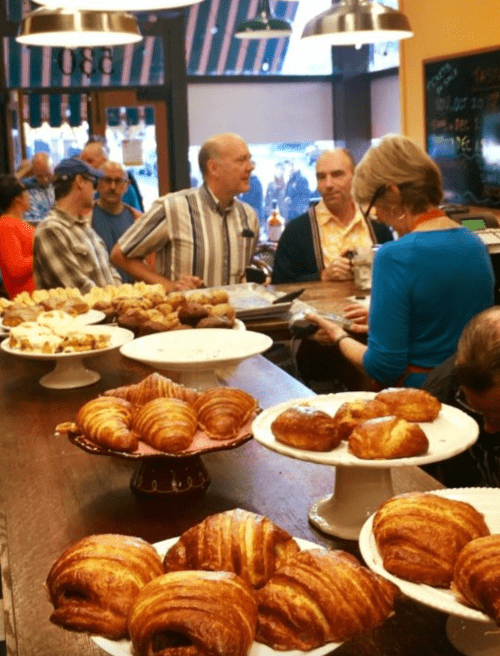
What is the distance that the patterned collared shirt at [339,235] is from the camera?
457cm

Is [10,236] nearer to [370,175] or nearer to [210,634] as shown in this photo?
[370,175]

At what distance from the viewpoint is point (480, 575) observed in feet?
3.13

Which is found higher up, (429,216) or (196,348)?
(429,216)

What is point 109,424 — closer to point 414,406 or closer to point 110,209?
point 414,406

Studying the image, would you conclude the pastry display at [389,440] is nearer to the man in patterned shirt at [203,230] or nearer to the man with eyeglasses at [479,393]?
the man with eyeglasses at [479,393]

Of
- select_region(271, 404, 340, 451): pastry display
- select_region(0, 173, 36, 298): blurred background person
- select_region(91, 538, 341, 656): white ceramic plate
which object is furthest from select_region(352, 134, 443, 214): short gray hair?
select_region(0, 173, 36, 298): blurred background person

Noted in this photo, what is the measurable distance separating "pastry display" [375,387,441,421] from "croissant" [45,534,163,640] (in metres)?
0.61

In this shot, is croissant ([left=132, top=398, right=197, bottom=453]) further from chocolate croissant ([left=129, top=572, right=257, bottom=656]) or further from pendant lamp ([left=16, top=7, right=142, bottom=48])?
pendant lamp ([left=16, top=7, right=142, bottom=48])

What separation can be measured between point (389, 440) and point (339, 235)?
3319mm

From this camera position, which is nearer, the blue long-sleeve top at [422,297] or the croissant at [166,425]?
the croissant at [166,425]

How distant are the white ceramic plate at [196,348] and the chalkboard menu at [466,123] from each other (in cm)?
442

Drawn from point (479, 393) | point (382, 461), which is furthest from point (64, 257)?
point (382, 461)

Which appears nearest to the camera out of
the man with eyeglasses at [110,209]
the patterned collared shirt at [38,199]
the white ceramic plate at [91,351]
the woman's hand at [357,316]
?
the white ceramic plate at [91,351]

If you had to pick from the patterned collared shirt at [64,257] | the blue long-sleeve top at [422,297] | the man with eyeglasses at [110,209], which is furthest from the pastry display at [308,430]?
the man with eyeglasses at [110,209]
